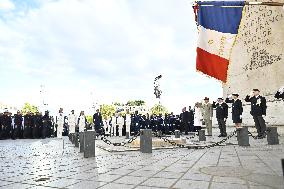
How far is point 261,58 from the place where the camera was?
1177cm

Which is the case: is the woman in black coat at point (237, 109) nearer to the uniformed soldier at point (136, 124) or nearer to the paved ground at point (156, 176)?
the paved ground at point (156, 176)

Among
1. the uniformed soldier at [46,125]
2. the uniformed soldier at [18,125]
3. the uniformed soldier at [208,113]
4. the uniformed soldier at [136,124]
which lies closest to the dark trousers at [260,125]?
the uniformed soldier at [208,113]

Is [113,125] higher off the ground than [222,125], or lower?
lower

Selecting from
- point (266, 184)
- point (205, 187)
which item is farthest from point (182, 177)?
point (266, 184)

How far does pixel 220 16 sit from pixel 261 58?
671 cm

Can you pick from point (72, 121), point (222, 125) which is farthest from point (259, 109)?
point (72, 121)

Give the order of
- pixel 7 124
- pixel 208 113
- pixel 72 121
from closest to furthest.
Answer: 1. pixel 208 113
2. pixel 7 124
3. pixel 72 121

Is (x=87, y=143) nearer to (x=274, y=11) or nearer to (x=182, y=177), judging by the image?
(x=182, y=177)

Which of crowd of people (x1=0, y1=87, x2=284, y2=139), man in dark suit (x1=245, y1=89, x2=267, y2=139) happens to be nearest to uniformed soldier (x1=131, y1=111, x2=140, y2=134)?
crowd of people (x1=0, y1=87, x2=284, y2=139)

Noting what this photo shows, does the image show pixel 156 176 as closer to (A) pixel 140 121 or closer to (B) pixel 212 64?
(B) pixel 212 64

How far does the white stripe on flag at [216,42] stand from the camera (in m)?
6.14

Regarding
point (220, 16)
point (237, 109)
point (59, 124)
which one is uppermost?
point (220, 16)

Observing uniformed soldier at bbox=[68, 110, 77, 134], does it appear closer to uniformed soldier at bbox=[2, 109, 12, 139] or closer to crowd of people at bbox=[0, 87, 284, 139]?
crowd of people at bbox=[0, 87, 284, 139]

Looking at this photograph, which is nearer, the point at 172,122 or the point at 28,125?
the point at 28,125
